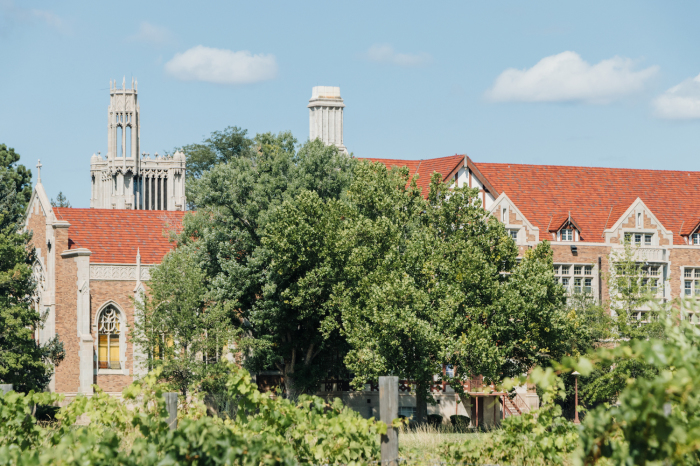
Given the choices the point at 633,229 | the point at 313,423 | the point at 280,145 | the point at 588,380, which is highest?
the point at 280,145

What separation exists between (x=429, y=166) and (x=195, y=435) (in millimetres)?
40192

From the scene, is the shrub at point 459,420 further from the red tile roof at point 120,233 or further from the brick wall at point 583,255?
the red tile roof at point 120,233

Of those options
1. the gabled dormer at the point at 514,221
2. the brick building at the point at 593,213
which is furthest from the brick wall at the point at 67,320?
the gabled dormer at the point at 514,221

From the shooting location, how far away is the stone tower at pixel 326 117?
175 feet

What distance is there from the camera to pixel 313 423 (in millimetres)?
13656

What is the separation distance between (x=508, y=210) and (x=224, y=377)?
1728 cm

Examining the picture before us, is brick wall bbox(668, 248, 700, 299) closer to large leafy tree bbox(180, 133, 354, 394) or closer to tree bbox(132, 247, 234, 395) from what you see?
large leafy tree bbox(180, 133, 354, 394)

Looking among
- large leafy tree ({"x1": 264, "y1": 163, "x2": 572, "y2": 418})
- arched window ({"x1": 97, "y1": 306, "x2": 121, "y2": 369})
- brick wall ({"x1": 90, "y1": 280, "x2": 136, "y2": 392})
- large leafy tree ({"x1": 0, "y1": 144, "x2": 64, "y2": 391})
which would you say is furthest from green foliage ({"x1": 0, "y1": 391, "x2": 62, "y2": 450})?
arched window ({"x1": 97, "y1": 306, "x2": 121, "y2": 369})

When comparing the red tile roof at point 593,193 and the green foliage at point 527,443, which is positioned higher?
the red tile roof at point 593,193

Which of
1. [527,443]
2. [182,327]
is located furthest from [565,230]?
[527,443]

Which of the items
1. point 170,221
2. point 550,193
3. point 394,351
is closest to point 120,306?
point 170,221

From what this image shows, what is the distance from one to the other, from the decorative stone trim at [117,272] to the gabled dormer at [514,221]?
16.5 meters

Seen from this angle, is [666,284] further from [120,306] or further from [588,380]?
[120,306]

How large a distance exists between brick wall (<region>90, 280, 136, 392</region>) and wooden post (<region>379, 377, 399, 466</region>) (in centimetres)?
2996
